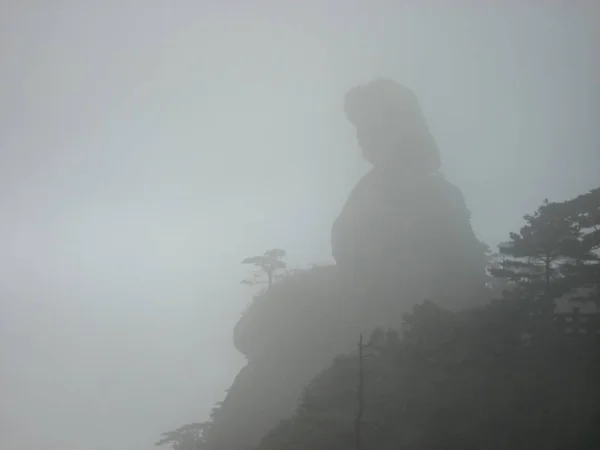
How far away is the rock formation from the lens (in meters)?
37.0

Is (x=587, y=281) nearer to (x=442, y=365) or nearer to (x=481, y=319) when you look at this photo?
(x=481, y=319)

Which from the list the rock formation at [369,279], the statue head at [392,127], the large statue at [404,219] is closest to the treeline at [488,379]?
the rock formation at [369,279]

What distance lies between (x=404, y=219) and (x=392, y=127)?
37.2 ft

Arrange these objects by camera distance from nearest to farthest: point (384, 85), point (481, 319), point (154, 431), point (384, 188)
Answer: point (481, 319)
point (384, 188)
point (384, 85)
point (154, 431)

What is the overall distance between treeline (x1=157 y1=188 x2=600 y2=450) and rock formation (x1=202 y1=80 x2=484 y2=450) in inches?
419

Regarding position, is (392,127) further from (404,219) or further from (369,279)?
(369,279)

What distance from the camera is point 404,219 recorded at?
41.2 meters

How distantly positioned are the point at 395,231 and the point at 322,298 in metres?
10.0

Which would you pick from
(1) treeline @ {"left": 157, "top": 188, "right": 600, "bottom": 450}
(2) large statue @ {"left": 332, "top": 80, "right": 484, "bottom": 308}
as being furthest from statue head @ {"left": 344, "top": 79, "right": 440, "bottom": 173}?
(1) treeline @ {"left": 157, "top": 188, "right": 600, "bottom": 450}

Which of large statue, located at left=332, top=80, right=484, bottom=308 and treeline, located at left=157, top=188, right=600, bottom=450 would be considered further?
large statue, located at left=332, top=80, right=484, bottom=308

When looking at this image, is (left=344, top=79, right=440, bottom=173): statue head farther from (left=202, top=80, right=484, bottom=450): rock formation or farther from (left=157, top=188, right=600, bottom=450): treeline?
(left=157, top=188, right=600, bottom=450): treeline

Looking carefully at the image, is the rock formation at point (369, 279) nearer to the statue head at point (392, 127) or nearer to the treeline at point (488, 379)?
the statue head at point (392, 127)

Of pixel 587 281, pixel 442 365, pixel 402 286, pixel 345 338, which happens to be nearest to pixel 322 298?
pixel 345 338

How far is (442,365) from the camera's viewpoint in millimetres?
23219
